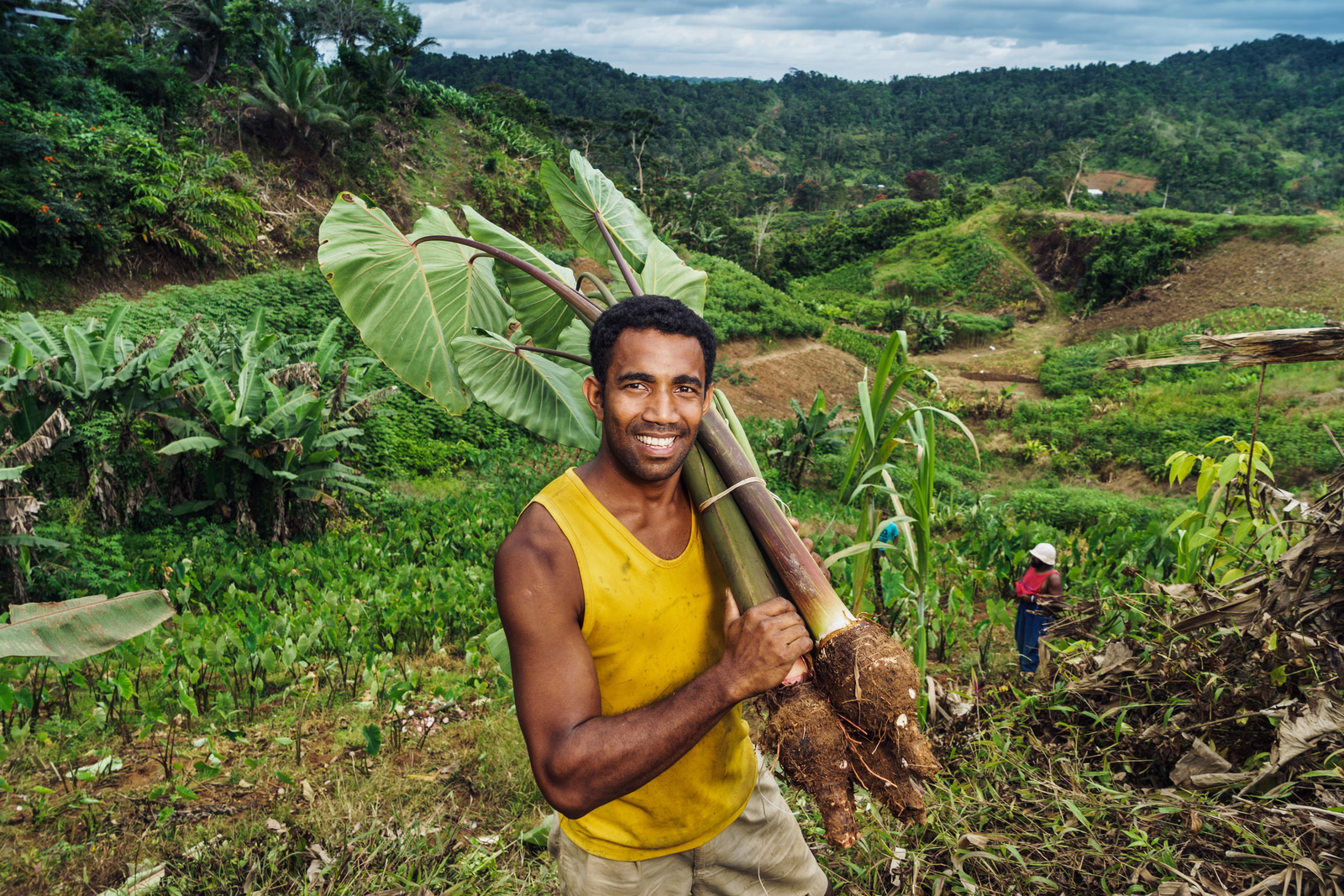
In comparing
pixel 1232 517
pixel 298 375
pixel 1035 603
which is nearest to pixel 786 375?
pixel 298 375

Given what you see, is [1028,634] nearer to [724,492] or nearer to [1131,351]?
[724,492]

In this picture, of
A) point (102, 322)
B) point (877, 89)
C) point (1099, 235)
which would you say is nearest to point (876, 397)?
point (102, 322)

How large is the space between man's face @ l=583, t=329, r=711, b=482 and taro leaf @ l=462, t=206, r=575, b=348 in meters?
0.87

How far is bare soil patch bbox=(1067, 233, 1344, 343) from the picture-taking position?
2173cm

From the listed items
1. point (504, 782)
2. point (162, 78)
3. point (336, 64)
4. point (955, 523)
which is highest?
point (336, 64)

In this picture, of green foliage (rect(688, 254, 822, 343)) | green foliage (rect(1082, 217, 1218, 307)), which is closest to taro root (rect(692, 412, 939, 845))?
green foliage (rect(688, 254, 822, 343))

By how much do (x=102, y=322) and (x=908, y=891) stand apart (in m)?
10.1

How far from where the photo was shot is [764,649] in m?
1.14

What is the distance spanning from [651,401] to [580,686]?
49 cm

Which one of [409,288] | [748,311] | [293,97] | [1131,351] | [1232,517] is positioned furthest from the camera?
[1131,351]

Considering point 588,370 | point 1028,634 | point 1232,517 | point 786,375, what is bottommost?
point 786,375

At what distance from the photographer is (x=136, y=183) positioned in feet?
31.2

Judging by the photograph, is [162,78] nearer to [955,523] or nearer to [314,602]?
[314,602]

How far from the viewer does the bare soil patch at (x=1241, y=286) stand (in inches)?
856
